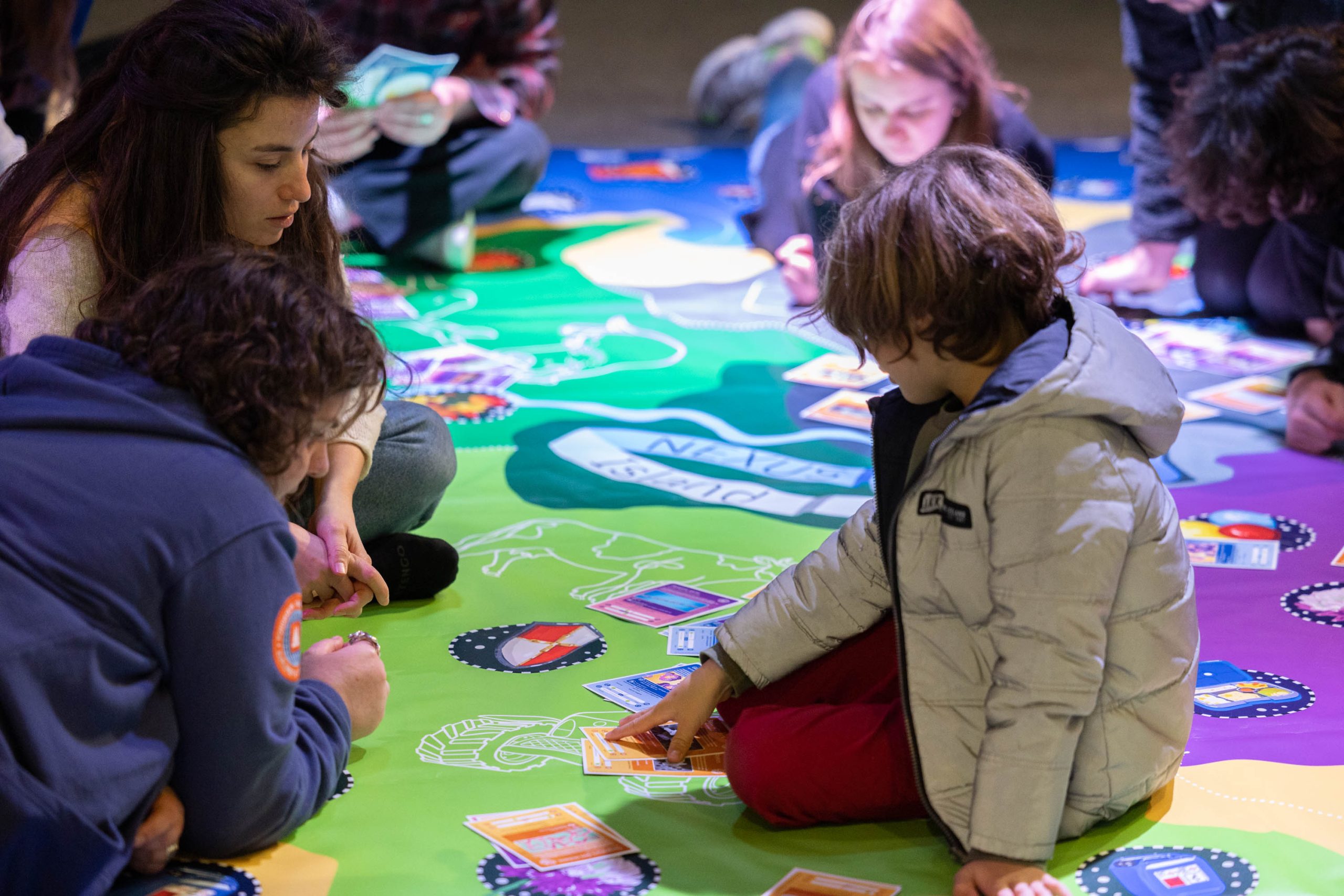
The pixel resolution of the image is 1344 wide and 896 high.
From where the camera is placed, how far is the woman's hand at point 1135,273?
3150mm

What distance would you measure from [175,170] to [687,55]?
583 centimetres

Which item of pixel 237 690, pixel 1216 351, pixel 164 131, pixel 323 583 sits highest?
pixel 164 131

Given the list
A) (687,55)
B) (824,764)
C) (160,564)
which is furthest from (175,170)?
(687,55)

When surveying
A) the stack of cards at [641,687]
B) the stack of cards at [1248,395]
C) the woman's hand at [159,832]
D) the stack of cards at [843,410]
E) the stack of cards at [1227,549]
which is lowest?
the stack of cards at [1248,395]

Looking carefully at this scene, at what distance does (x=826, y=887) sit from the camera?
45.0 inches

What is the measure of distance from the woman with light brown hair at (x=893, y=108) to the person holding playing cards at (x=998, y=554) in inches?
57.6

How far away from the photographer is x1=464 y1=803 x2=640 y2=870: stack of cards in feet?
3.87

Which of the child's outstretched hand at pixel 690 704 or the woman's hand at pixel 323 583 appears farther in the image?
the woman's hand at pixel 323 583

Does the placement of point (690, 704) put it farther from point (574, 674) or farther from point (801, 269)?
point (801, 269)

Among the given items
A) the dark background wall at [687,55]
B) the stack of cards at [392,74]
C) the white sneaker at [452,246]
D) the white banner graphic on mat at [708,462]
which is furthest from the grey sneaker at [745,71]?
the white banner graphic on mat at [708,462]

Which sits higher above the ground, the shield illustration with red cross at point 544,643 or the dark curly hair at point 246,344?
the dark curly hair at point 246,344

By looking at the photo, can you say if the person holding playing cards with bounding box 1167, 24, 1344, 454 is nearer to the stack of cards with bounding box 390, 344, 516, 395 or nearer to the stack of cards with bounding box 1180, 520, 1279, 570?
the stack of cards with bounding box 1180, 520, 1279, 570

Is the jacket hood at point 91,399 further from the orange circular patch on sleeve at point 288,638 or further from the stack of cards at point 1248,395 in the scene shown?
the stack of cards at point 1248,395

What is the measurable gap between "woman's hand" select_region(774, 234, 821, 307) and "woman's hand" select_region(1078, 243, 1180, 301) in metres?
0.65
